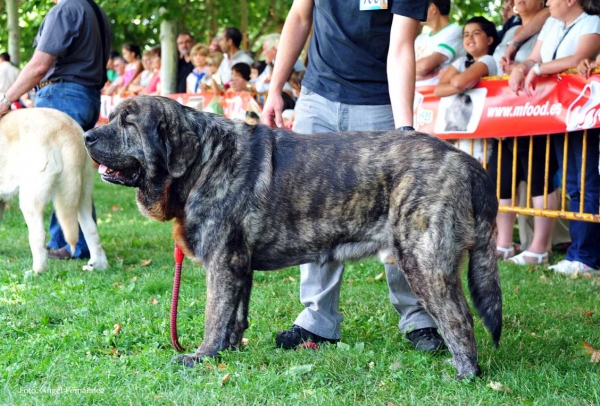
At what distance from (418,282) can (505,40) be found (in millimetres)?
5431

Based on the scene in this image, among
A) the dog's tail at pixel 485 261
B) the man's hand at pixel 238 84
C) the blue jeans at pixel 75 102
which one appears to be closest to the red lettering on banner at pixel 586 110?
the dog's tail at pixel 485 261

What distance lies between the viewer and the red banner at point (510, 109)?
679 cm

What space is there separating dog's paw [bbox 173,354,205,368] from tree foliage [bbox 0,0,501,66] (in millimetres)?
10126

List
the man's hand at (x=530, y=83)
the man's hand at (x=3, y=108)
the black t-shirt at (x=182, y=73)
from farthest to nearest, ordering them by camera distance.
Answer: the black t-shirt at (x=182, y=73)
the man's hand at (x=530, y=83)
the man's hand at (x=3, y=108)

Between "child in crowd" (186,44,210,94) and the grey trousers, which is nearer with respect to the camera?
the grey trousers

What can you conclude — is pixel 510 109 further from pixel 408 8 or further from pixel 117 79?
pixel 117 79

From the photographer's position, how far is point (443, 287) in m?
3.82

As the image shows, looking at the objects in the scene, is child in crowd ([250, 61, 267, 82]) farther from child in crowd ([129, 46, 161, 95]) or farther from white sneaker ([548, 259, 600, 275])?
white sneaker ([548, 259, 600, 275])

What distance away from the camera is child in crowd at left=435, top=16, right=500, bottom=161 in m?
7.93

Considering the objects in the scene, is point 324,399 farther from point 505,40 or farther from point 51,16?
point 505,40

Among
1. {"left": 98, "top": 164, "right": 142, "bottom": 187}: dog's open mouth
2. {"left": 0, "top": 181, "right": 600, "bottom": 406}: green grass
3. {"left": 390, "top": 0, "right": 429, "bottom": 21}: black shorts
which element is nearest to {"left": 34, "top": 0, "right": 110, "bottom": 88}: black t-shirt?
{"left": 0, "top": 181, "right": 600, "bottom": 406}: green grass

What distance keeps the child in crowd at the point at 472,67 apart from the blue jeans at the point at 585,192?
43.4 inches

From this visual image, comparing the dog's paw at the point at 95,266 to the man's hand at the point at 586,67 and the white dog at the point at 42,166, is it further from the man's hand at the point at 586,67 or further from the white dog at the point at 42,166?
the man's hand at the point at 586,67

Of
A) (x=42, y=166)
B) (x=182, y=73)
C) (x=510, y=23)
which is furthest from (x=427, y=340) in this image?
(x=182, y=73)
